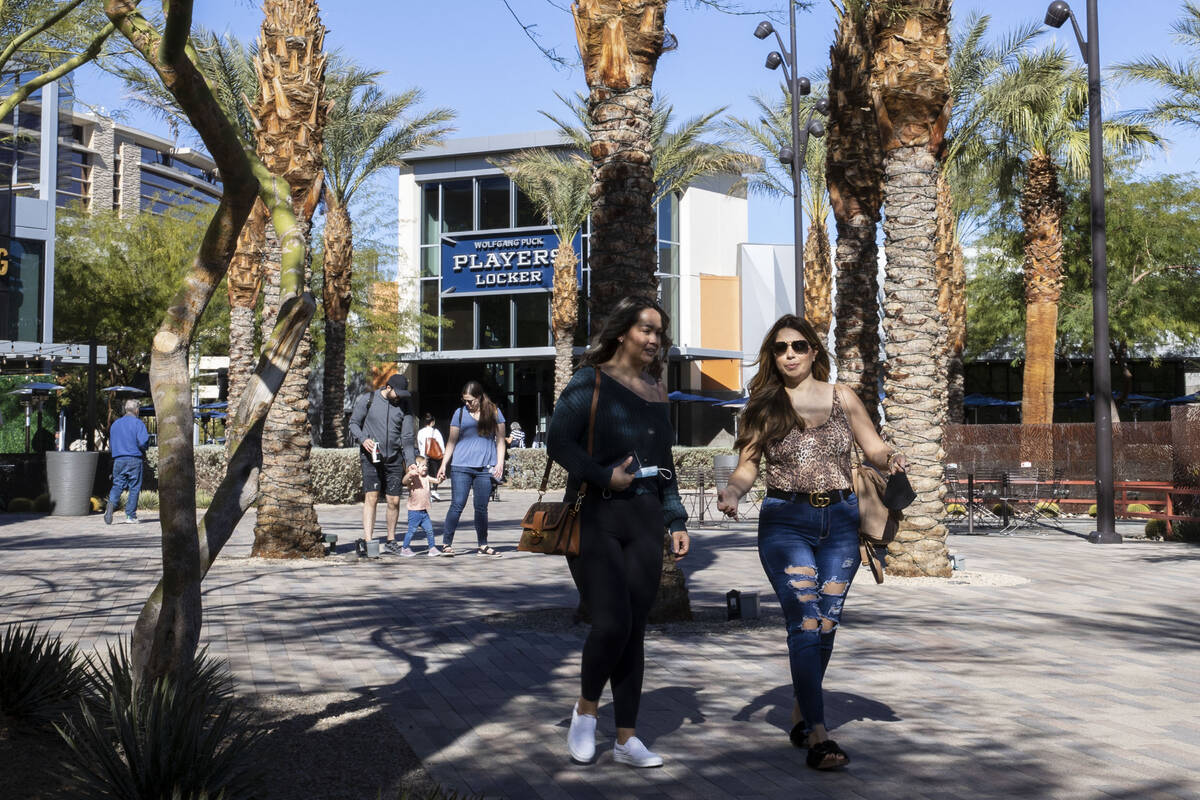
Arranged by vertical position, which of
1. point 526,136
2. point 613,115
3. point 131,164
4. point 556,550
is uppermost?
point 131,164

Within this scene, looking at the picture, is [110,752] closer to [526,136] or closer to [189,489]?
[189,489]

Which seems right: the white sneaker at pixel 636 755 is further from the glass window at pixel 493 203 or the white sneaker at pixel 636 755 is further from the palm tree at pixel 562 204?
the glass window at pixel 493 203

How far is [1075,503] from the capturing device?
21.5 metres

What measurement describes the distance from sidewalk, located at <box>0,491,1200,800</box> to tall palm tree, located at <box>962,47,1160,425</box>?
15.0 meters

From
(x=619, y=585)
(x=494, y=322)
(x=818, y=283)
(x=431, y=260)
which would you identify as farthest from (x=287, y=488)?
(x=431, y=260)

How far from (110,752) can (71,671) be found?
1.58 m

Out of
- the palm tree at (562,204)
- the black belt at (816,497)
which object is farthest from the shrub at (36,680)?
the palm tree at (562,204)

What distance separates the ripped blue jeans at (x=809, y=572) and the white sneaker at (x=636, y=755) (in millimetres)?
616

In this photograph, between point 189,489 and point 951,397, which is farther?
point 951,397

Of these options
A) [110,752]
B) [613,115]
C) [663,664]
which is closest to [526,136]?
[613,115]

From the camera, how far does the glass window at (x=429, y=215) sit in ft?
158

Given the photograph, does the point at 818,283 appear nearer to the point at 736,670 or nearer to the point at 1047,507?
the point at 1047,507

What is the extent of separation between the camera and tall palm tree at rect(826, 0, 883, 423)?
46.1 feet

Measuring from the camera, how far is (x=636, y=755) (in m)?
4.67
